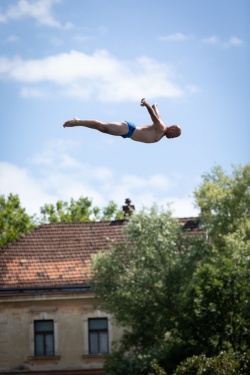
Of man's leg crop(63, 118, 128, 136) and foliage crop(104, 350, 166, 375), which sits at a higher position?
man's leg crop(63, 118, 128, 136)

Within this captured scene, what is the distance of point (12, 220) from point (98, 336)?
24.7 meters

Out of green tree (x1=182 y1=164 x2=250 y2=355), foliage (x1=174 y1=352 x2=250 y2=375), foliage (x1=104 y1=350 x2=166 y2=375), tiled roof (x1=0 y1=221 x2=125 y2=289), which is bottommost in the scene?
foliage (x1=174 y1=352 x2=250 y2=375)

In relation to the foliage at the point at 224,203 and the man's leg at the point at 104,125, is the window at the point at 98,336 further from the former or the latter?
the man's leg at the point at 104,125

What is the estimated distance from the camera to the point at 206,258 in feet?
156

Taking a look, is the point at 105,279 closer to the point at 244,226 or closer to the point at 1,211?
the point at 244,226

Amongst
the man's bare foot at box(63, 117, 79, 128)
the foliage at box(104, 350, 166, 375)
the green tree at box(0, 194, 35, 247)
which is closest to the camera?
the man's bare foot at box(63, 117, 79, 128)

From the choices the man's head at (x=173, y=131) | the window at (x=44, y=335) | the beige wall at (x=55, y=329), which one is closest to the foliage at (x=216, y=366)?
the man's head at (x=173, y=131)

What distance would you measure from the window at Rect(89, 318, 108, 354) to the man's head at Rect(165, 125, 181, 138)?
33880 millimetres

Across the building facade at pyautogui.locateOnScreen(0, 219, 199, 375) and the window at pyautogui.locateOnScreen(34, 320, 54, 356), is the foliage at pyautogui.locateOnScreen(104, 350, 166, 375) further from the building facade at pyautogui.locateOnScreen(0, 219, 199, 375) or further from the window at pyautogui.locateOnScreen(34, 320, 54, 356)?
the window at pyautogui.locateOnScreen(34, 320, 54, 356)

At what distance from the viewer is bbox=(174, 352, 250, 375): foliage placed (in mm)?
33562

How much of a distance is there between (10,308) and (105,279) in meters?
7.68

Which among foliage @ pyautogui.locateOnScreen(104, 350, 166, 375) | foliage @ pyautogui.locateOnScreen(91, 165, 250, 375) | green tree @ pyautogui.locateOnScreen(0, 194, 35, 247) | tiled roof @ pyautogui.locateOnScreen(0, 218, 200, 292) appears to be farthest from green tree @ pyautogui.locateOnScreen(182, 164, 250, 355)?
green tree @ pyautogui.locateOnScreen(0, 194, 35, 247)

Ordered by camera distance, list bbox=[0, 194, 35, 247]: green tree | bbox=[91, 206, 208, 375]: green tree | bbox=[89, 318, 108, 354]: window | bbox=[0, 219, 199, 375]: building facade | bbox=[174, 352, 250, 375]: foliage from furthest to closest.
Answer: bbox=[0, 194, 35, 247]: green tree
bbox=[89, 318, 108, 354]: window
bbox=[0, 219, 199, 375]: building facade
bbox=[91, 206, 208, 375]: green tree
bbox=[174, 352, 250, 375]: foliage

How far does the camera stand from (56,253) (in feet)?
183
